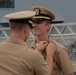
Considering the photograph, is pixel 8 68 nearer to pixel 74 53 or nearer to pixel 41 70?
pixel 41 70

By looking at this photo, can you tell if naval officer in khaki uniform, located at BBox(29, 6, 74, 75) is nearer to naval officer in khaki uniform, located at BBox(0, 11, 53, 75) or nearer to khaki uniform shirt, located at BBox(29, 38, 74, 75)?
khaki uniform shirt, located at BBox(29, 38, 74, 75)

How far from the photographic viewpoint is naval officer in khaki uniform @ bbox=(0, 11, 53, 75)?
6.48 ft

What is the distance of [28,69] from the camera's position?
1.99 m

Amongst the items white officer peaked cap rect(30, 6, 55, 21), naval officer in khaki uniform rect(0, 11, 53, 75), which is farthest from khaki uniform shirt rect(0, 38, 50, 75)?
white officer peaked cap rect(30, 6, 55, 21)

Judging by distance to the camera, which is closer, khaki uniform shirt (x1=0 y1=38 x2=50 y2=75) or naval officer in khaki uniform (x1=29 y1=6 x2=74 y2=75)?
khaki uniform shirt (x1=0 y1=38 x2=50 y2=75)

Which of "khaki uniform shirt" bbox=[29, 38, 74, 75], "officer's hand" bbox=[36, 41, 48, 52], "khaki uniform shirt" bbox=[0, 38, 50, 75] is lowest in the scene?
"khaki uniform shirt" bbox=[29, 38, 74, 75]

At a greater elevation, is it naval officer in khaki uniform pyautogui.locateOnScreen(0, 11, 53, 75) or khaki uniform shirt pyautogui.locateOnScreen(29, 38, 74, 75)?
naval officer in khaki uniform pyautogui.locateOnScreen(0, 11, 53, 75)

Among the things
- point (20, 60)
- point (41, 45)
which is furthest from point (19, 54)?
point (41, 45)

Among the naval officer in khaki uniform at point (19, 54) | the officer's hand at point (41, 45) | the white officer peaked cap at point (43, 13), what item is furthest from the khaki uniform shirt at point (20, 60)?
the white officer peaked cap at point (43, 13)

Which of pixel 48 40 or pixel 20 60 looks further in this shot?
pixel 48 40

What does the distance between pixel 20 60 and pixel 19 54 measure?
4 centimetres

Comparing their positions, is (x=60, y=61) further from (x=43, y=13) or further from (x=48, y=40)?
(x=43, y=13)

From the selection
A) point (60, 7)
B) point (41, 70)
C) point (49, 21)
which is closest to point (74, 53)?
point (49, 21)

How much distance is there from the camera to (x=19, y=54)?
6.55 ft
